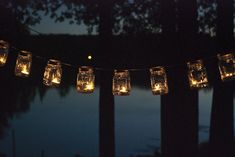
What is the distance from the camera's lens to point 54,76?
728 cm

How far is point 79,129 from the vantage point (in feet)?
69.8

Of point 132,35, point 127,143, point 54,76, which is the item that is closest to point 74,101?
point 127,143

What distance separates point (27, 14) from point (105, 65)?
2.07 metres

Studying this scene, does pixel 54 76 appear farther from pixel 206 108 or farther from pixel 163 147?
pixel 206 108

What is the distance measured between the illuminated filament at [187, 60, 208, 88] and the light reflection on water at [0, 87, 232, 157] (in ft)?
25.8

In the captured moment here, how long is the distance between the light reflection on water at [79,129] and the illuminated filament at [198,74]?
25.8 ft

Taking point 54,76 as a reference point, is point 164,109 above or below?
below

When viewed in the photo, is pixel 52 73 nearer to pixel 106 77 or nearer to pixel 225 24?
pixel 106 77

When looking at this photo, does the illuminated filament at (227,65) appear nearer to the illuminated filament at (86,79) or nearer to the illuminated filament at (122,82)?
the illuminated filament at (122,82)

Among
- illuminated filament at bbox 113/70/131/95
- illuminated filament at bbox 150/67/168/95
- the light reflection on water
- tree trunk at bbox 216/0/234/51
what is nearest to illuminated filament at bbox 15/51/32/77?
illuminated filament at bbox 113/70/131/95

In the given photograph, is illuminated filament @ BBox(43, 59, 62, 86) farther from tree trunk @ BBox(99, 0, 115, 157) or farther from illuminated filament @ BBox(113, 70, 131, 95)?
tree trunk @ BBox(99, 0, 115, 157)

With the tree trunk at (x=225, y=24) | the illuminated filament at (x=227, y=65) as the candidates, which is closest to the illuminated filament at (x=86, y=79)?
the illuminated filament at (x=227, y=65)

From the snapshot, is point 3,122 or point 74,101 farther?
point 74,101

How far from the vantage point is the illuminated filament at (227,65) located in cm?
668
